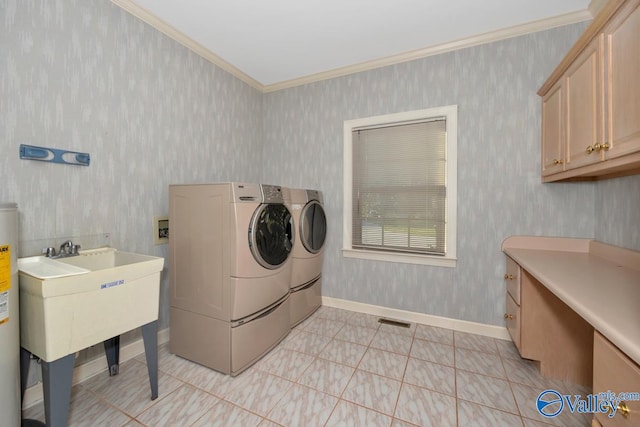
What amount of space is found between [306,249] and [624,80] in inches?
91.3

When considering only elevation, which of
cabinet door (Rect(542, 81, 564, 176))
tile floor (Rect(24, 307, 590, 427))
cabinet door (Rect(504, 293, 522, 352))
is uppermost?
cabinet door (Rect(542, 81, 564, 176))

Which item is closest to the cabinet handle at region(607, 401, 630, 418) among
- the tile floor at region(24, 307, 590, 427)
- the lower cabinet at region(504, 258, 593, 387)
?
the tile floor at region(24, 307, 590, 427)

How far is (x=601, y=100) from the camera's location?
1376 mm

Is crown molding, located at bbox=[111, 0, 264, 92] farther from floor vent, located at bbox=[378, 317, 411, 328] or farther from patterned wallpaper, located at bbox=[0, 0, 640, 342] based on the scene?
floor vent, located at bbox=[378, 317, 411, 328]

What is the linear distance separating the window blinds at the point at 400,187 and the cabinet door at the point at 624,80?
125 centimetres

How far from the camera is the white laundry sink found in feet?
3.67

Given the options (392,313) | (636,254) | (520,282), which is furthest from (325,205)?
(636,254)

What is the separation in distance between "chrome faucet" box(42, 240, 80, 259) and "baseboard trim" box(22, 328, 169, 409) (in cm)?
76

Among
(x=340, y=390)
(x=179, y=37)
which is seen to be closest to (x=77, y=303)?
(x=340, y=390)

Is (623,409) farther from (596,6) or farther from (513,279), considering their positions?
(596,6)

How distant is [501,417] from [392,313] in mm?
1314

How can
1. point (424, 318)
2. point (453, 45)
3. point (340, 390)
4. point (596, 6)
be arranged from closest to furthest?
point (340, 390) < point (596, 6) < point (453, 45) < point (424, 318)

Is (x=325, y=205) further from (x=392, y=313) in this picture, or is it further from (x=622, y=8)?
(x=622, y=8)

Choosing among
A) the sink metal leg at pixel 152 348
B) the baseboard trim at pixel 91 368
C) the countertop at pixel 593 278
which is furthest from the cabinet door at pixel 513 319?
the baseboard trim at pixel 91 368
